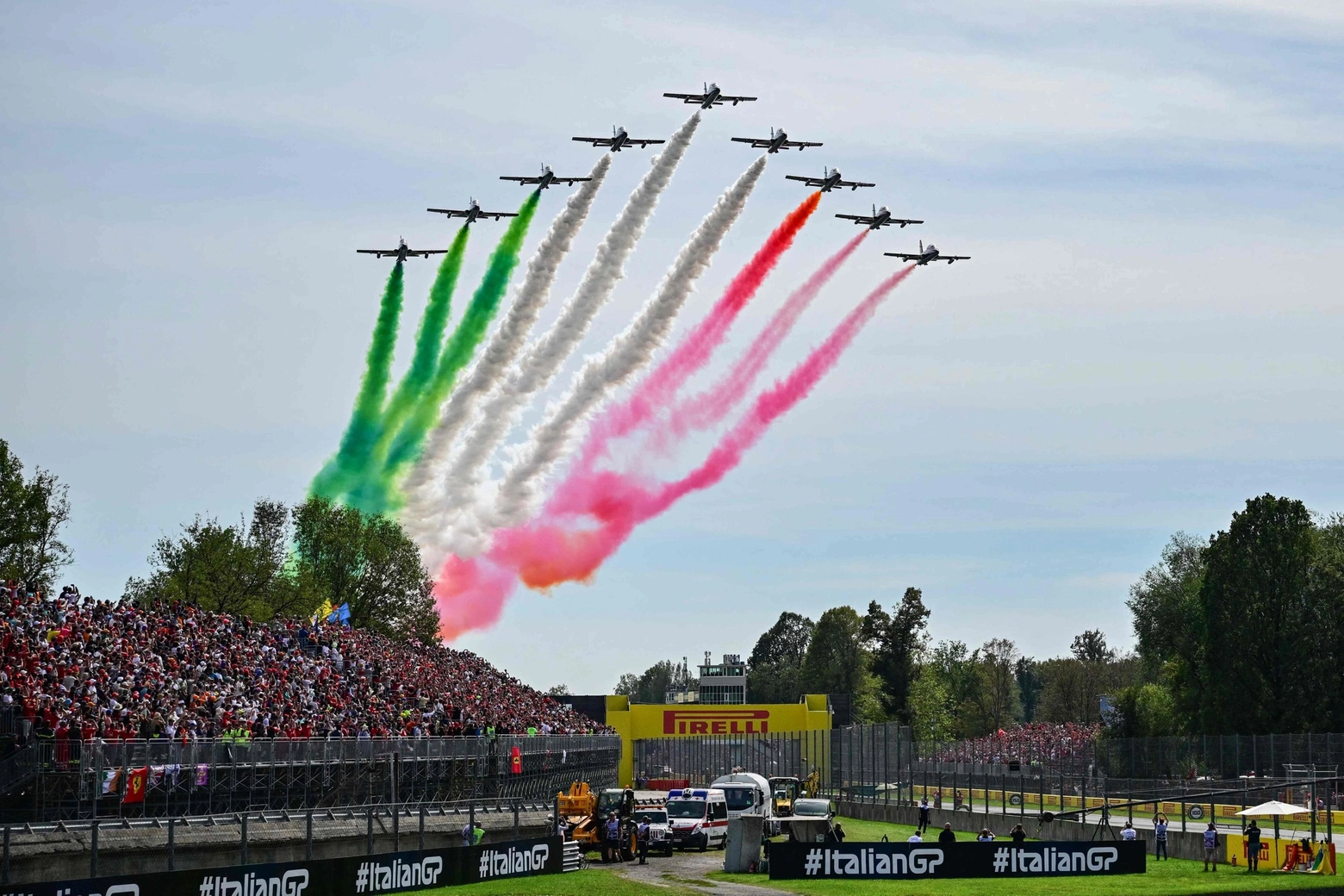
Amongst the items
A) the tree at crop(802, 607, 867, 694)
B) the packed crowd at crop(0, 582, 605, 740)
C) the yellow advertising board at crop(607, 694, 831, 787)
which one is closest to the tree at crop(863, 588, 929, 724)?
the tree at crop(802, 607, 867, 694)

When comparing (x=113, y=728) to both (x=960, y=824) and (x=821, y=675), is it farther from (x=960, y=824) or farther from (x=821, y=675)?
(x=821, y=675)

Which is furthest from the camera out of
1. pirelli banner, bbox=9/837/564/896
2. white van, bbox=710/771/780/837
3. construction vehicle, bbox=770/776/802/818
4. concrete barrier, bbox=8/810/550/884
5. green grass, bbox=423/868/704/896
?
construction vehicle, bbox=770/776/802/818

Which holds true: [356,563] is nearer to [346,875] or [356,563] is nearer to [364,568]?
[364,568]

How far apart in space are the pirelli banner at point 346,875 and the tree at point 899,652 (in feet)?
411

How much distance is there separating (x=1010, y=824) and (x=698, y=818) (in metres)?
14.9

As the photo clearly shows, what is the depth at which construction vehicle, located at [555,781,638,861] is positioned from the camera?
4938cm

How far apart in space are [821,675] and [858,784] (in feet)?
327

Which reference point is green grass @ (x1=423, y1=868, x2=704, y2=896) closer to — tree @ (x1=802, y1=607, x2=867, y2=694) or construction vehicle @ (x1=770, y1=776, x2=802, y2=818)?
construction vehicle @ (x1=770, y1=776, x2=802, y2=818)

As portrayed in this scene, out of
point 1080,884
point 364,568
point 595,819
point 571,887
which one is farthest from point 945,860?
point 364,568

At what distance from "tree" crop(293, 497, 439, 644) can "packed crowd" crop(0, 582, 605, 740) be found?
39482 millimetres

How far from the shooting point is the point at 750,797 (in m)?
57.8

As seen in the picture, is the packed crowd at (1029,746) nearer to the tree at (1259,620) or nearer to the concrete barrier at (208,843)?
the tree at (1259,620)

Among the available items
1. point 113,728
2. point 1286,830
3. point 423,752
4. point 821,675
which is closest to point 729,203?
point 1286,830

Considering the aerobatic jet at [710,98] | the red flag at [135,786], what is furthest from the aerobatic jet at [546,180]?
the red flag at [135,786]
